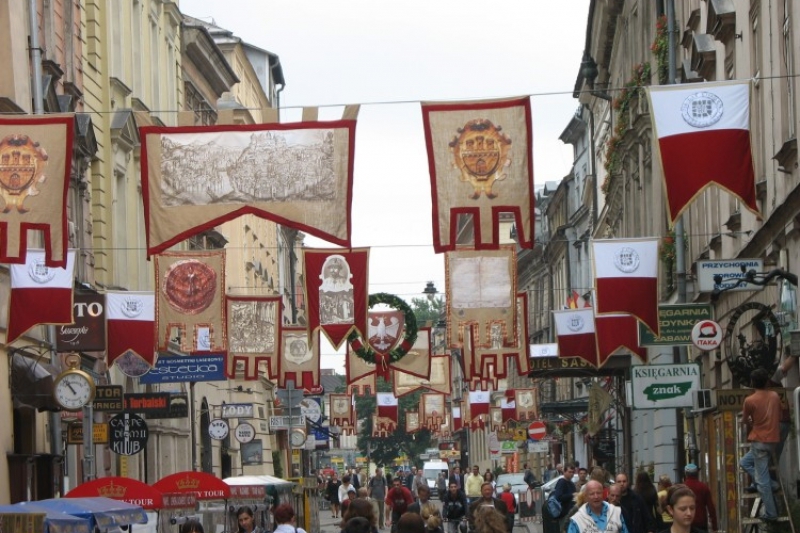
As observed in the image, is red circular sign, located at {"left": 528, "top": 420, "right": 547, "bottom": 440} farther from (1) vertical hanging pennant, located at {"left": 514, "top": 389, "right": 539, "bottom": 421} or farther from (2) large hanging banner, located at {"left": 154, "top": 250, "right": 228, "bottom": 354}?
(2) large hanging banner, located at {"left": 154, "top": 250, "right": 228, "bottom": 354}

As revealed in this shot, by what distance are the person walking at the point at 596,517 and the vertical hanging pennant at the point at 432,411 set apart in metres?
59.2

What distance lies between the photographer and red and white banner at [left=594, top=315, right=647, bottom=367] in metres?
30.3

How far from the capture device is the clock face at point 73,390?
27.5 metres

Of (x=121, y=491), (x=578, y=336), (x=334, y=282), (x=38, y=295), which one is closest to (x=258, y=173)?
(x=121, y=491)

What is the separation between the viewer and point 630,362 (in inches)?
1534

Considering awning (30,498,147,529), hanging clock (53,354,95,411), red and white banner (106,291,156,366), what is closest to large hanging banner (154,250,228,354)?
red and white banner (106,291,156,366)

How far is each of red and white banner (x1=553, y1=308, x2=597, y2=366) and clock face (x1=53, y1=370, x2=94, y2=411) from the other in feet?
35.5

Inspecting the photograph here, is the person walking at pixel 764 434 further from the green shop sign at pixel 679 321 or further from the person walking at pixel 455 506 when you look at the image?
the person walking at pixel 455 506

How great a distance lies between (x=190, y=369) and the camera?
34.3 meters

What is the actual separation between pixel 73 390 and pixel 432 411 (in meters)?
47.6

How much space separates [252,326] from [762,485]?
19.1m

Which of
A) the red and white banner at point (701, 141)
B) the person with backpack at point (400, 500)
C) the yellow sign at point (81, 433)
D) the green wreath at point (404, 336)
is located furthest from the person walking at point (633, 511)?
the green wreath at point (404, 336)

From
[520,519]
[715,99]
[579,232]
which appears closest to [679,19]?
[715,99]

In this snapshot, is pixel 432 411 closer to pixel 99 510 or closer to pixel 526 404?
pixel 526 404
